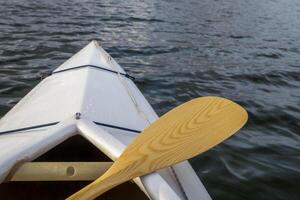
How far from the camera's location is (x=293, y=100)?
797 centimetres

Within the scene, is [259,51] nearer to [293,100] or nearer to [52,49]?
[293,100]

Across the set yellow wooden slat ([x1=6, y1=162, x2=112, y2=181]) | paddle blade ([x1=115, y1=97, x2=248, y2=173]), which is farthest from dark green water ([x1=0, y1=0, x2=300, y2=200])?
yellow wooden slat ([x1=6, y1=162, x2=112, y2=181])

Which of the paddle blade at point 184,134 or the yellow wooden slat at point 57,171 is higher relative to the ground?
the paddle blade at point 184,134

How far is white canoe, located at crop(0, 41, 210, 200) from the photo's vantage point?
116 inches

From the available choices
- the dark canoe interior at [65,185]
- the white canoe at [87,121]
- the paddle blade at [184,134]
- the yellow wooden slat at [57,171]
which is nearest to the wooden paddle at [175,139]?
the paddle blade at [184,134]

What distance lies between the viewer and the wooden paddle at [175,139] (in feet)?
8.32

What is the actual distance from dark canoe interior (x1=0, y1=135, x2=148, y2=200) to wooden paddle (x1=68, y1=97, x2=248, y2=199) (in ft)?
2.60

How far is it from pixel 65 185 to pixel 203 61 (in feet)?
25.2

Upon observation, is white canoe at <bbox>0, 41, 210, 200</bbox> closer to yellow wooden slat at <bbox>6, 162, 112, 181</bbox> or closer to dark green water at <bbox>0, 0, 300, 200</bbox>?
yellow wooden slat at <bbox>6, 162, 112, 181</bbox>

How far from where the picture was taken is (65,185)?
3771 mm

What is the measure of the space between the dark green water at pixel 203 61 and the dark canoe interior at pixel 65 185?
1.34 meters

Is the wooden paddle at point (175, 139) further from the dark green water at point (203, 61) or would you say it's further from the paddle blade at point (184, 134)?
the dark green water at point (203, 61)

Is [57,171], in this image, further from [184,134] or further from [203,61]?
[203,61]

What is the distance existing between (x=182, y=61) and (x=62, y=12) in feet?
26.3
